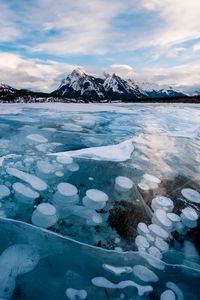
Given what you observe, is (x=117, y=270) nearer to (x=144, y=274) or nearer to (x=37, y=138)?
(x=144, y=274)

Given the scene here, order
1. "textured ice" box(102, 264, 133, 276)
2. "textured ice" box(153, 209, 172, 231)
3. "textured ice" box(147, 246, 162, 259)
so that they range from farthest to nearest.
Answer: "textured ice" box(153, 209, 172, 231), "textured ice" box(147, 246, 162, 259), "textured ice" box(102, 264, 133, 276)

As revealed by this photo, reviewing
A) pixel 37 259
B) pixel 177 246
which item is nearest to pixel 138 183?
pixel 177 246

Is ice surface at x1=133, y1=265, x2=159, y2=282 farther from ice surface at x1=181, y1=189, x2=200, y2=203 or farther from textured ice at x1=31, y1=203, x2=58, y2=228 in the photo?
ice surface at x1=181, y1=189, x2=200, y2=203

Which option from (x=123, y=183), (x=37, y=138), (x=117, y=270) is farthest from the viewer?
(x=37, y=138)

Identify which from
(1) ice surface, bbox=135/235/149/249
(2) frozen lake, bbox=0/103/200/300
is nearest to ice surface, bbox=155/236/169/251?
(2) frozen lake, bbox=0/103/200/300

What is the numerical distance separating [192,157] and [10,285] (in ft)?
12.2

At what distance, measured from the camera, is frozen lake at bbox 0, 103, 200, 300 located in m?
2.39

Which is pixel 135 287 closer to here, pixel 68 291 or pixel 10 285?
pixel 68 291

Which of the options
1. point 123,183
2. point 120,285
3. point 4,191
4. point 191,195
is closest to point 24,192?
point 4,191

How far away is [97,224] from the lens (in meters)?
2.95

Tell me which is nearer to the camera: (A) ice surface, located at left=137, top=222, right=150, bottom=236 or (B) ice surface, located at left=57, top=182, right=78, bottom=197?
(A) ice surface, located at left=137, top=222, right=150, bottom=236

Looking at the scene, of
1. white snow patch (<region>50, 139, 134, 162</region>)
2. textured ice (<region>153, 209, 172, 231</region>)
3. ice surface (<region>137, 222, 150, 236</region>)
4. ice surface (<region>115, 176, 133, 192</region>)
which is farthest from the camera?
white snow patch (<region>50, 139, 134, 162</region>)

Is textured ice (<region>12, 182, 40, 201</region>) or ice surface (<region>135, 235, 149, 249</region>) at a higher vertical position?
textured ice (<region>12, 182, 40, 201</region>)

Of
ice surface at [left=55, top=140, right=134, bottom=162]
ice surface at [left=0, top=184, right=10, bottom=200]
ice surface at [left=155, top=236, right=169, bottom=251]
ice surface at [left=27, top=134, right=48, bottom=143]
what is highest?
ice surface at [left=27, top=134, right=48, bottom=143]
